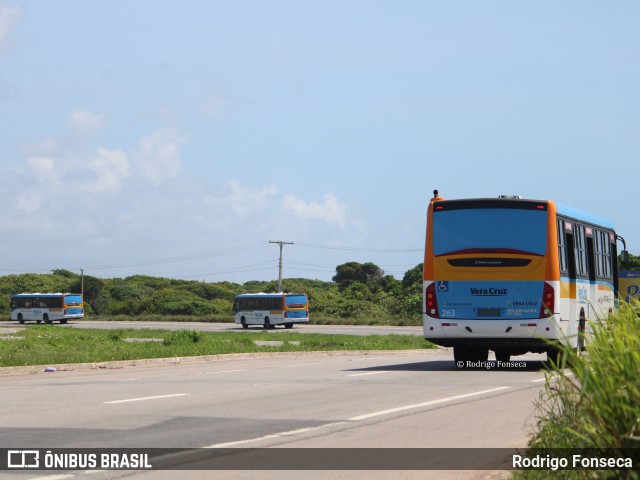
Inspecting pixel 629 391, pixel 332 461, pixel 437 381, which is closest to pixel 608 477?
pixel 629 391

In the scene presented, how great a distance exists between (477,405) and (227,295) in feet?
376

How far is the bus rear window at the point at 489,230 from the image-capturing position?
72.4ft

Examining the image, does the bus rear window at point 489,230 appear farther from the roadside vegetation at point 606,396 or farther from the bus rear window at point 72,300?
the bus rear window at point 72,300

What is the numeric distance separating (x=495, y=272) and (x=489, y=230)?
35.7 inches

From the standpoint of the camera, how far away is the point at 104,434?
37.2ft

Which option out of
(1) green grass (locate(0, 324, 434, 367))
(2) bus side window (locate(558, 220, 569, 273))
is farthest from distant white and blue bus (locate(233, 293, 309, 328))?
(2) bus side window (locate(558, 220, 569, 273))

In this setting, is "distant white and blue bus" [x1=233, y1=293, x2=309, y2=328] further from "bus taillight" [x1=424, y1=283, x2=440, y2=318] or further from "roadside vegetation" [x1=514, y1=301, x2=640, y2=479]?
"roadside vegetation" [x1=514, y1=301, x2=640, y2=479]

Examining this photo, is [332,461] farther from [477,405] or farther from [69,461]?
[477,405]

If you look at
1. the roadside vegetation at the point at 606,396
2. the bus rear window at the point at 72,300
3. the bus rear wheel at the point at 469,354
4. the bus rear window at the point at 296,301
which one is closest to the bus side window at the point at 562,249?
the bus rear wheel at the point at 469,354

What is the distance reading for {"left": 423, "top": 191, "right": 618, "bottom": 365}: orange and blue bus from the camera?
71.6ft

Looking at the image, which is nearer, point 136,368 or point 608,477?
point 608,477

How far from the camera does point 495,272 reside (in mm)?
22156

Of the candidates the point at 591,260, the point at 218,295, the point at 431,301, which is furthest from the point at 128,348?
the point at 218,295

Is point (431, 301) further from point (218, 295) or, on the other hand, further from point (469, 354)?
point (218, 295)
